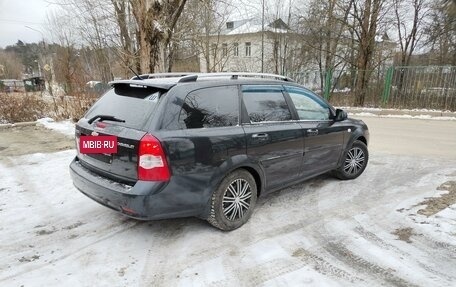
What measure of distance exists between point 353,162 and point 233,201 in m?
2.62

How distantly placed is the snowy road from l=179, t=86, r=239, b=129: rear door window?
125 cm

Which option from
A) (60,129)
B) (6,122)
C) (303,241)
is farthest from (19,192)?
(6,122)

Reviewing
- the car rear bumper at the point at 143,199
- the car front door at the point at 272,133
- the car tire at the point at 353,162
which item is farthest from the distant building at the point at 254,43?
the car rear bumper at the point at 143,199

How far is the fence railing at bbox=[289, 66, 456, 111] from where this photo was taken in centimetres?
1380

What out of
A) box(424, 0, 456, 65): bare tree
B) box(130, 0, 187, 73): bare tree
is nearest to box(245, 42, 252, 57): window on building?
box(424, 0, 456, 65): bare tree

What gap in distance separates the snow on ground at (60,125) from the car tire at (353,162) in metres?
7.40

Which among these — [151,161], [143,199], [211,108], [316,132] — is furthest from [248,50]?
[143,199]

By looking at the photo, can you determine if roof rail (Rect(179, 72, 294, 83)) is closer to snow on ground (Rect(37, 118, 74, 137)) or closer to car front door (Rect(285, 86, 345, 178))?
car front door (Rect(285, 86, 345, 178))

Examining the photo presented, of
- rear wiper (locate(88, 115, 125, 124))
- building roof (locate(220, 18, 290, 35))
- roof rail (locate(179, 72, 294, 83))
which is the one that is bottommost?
rear wiper (locate(88, 115, 125, 124))

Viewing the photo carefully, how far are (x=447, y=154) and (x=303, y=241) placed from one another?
213 inches

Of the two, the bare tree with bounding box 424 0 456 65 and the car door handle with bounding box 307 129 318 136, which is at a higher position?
the bare tree with bounding box 424 0 456 65

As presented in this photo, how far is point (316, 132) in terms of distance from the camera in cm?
449

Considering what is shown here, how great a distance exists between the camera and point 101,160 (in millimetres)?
3461

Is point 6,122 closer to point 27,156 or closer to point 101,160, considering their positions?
point 27,156
